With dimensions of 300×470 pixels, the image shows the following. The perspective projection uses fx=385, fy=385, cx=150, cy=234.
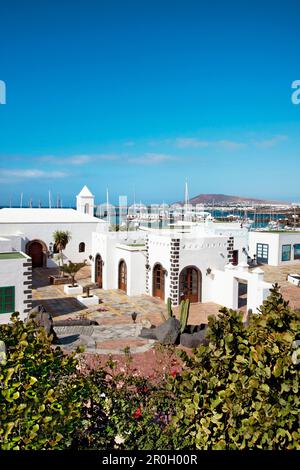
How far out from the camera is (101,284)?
2492cm

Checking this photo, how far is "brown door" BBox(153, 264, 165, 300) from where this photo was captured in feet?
69.7

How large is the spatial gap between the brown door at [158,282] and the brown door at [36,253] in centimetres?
1335

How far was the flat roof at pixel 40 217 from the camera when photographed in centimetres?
3133

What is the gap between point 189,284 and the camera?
→ 68.0 feet

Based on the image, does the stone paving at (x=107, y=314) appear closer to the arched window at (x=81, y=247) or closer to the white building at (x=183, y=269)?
the white building at (x=183, y=269)

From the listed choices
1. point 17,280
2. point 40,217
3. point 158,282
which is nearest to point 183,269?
point 158,282

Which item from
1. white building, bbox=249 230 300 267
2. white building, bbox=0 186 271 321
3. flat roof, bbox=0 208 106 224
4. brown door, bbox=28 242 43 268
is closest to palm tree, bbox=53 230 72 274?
brown door, bbox=28 242 43 268

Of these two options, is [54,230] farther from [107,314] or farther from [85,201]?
[107,314]

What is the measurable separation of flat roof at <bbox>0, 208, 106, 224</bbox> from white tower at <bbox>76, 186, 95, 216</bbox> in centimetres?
376

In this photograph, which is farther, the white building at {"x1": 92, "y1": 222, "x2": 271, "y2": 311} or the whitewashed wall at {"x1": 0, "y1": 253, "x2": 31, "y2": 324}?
the white building at {"x1": 92, "y1": 222, "x2": 271, "y2": 311}

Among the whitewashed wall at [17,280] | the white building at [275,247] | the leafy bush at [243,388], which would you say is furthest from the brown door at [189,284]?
the white building at [275,247]

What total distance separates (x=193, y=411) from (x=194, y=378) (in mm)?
425

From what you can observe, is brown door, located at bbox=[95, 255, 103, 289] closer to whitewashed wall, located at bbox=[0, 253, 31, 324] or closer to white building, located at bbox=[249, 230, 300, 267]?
whitewashed wall, located at bbox=[0, 253, 31, 324]

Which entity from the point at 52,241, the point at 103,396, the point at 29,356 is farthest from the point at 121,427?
the point at 52,241
